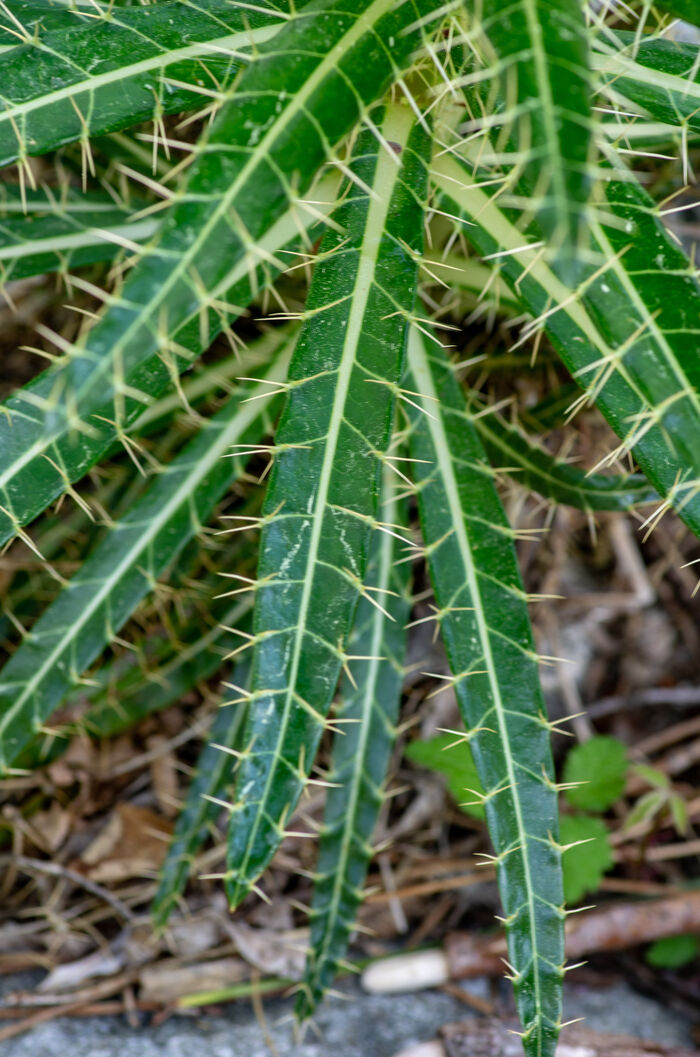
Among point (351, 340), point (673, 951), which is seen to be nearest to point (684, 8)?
point (351, 340)

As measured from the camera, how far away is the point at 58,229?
3.82ft

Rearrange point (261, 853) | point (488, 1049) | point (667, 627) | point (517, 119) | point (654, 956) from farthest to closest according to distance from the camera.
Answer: point (667, 627), point (654, 956), point (488, 1049), point (261, 853), point (517, 119)

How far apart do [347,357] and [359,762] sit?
0.56m

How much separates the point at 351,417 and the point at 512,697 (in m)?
0.36

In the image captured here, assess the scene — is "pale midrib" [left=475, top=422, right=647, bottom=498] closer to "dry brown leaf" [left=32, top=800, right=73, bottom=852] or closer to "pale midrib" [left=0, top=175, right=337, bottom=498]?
"pale midrib" [left=0, top=175, right=337, bottom=498]

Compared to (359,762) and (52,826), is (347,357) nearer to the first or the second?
(359,762)

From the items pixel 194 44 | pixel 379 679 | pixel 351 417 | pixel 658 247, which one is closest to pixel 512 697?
pixel 379 679

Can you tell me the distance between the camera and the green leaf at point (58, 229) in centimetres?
113

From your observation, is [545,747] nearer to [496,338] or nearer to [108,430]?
[108,430]

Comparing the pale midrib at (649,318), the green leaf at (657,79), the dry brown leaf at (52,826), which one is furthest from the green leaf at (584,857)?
the green leaf at (657,79)

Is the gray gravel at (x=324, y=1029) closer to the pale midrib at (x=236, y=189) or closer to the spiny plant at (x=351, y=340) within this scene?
the spiny plant at (x=351, y=340)

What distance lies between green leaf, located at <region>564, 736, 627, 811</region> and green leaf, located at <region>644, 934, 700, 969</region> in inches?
8.5

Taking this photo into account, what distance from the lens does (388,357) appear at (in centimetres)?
83

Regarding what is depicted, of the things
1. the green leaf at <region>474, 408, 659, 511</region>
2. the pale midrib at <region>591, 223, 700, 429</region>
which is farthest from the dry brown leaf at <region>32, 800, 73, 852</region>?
the pale midrib at <region>591, 223, 700, 429</region>
